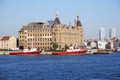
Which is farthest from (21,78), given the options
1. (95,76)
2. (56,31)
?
(56,31)

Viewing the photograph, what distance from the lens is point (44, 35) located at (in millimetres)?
95250

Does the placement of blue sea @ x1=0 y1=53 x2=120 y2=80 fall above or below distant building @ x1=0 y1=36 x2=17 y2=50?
below

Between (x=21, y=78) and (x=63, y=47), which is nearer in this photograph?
(x=21, y=78)

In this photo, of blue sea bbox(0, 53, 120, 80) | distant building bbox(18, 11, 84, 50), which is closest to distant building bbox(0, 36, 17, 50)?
distant building bbox(18, 11, 84, 50)

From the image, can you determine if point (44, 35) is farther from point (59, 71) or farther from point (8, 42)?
point (59, 71)

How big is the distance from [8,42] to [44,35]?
916 centimetres

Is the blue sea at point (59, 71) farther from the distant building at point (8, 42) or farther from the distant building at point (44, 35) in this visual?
the distant building at point (8, 42)

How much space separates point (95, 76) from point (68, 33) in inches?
2758

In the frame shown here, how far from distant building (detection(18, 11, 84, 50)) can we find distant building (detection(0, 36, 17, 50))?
2098 millimetres

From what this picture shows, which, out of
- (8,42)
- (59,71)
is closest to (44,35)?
(8,42)

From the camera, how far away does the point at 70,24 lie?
10212 cm

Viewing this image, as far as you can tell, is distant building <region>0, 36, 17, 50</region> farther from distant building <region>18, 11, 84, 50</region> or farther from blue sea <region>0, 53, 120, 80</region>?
blue sea <region>0, 53, 120, 80</region>

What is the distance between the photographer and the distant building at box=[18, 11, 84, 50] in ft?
310

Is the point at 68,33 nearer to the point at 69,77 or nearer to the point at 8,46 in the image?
the point at 8,46
